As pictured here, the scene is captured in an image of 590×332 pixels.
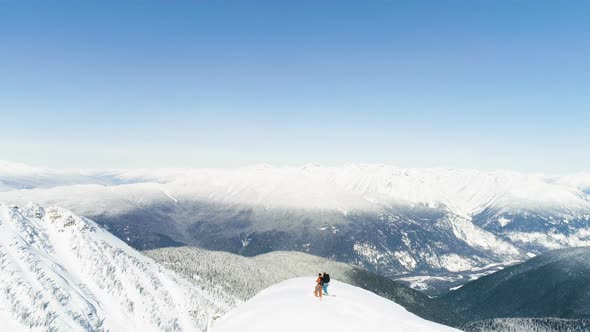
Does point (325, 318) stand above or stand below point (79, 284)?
above

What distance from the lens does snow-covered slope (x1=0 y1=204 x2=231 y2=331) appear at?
9256cm

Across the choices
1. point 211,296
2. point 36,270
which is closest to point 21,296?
point 36,270

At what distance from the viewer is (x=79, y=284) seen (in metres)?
125

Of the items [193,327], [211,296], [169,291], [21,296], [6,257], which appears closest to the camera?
[21,296]

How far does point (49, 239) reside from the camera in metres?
142

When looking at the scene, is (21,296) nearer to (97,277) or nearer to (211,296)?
(97,277)

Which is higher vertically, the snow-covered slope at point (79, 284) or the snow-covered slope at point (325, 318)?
the snow-covered slope at point (325, 318)

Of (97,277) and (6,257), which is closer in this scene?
(6,257)

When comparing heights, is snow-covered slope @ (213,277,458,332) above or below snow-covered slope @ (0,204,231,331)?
above

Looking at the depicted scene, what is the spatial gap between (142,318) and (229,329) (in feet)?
284

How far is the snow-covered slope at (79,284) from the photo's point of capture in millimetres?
92562

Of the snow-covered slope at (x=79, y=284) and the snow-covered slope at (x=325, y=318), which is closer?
the snow-covered slope at (x=325, y=318)

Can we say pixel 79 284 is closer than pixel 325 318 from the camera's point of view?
No

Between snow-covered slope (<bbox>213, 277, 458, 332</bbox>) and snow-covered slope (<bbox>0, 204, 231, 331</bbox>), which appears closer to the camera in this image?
snow-covered slope (<bbox>213, 277, 458, 332</bbox>)
